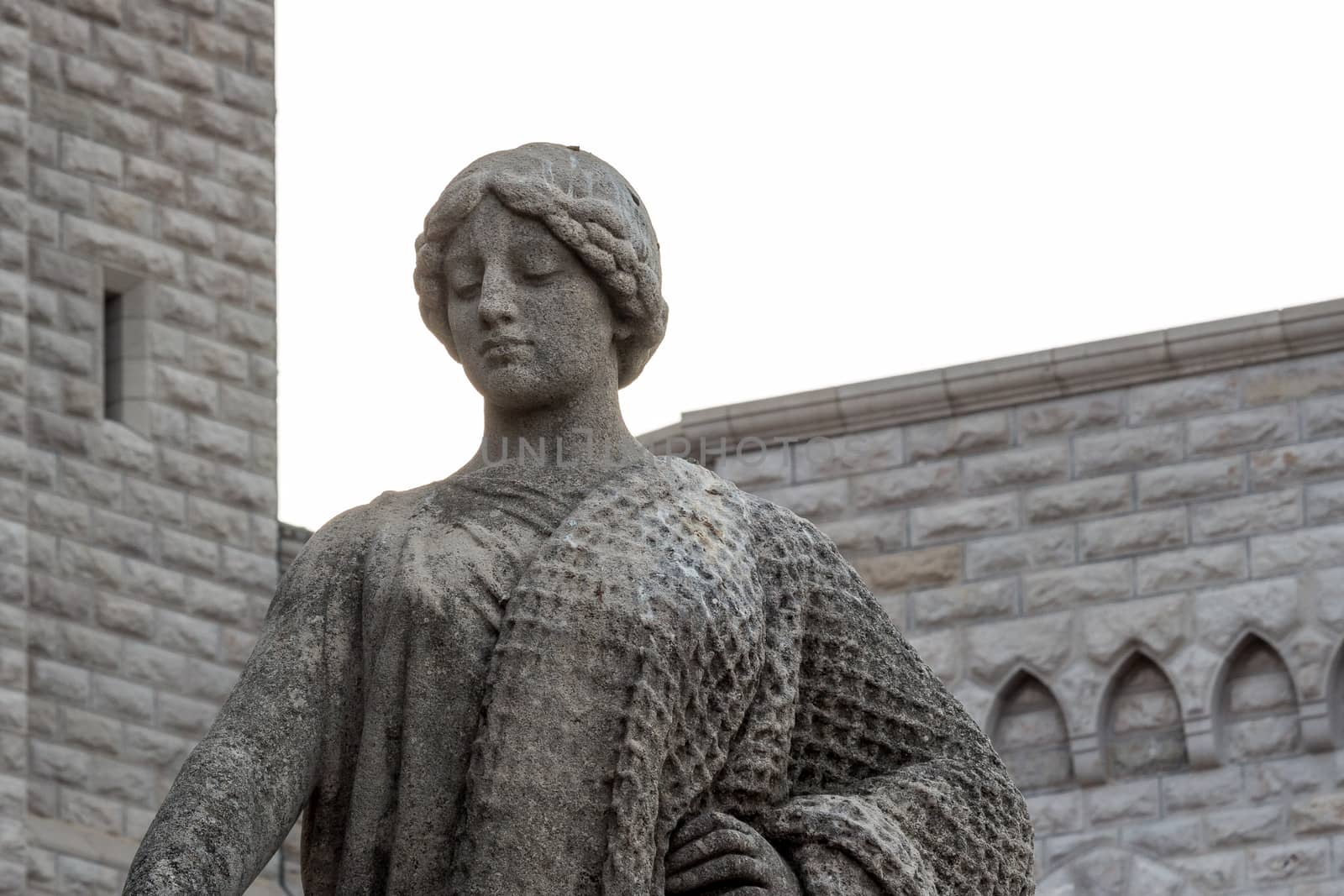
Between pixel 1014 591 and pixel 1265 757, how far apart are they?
154 centimetres

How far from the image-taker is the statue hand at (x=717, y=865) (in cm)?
684

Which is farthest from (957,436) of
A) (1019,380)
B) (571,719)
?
(571,719)

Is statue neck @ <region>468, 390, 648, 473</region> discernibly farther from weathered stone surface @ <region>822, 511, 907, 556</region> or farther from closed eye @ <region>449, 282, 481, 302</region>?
weathered stone surface @ <region>822, 511, 907, 556</region>

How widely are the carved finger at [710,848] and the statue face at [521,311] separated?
848 mm

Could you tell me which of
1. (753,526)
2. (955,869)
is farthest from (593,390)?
(955,869)

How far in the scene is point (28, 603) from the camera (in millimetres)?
20594

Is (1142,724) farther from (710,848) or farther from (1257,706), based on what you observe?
(710,848)

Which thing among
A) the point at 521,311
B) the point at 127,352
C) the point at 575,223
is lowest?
the point at 521,311

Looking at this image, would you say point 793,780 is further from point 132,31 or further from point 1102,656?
point 132,31

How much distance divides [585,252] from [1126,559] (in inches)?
544

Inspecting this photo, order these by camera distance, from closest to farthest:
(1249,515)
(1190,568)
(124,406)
Answer: (1249,515)
(1190,568)
(124,406)

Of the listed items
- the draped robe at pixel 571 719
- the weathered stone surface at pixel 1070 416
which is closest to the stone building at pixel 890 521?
the weathered stone surface at pixel 1070 416

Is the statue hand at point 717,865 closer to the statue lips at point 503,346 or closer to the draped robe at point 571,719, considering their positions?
the draped robe at point 571,719

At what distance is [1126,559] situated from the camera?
68.1 ft
